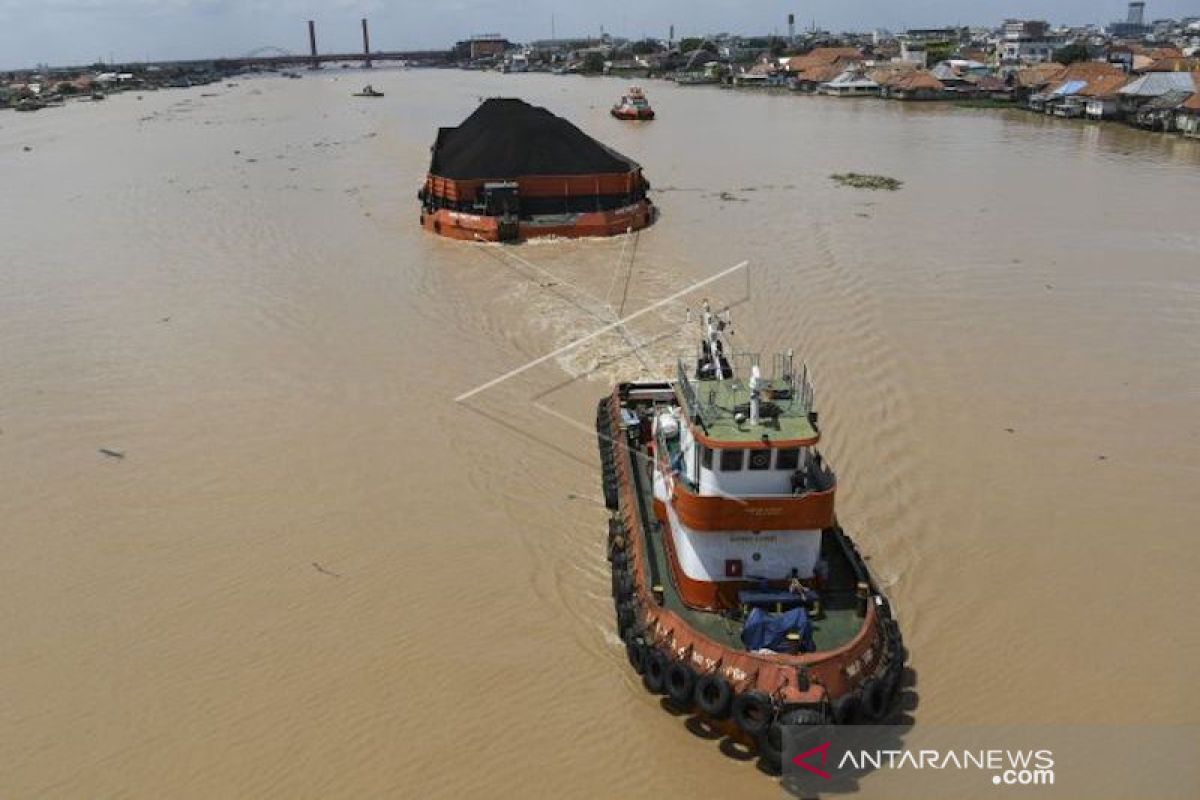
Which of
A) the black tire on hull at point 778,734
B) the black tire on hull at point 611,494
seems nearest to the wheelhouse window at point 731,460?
the black tire on hull at point 778,734

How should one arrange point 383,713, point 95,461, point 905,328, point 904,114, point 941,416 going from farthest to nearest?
point 904,114 < point 905,328 < point 941,416 < point 95,461 < point 383,713

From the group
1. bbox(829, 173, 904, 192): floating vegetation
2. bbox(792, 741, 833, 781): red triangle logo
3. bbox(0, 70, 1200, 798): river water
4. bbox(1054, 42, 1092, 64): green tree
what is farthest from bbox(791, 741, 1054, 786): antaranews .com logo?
bbox(1054, 42, 1092, 64): green tree

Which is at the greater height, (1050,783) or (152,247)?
(152,247)

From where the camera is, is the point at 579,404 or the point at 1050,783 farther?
the point at 579,404

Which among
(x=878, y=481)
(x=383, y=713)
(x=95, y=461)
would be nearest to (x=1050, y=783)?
(x=878, y=481)

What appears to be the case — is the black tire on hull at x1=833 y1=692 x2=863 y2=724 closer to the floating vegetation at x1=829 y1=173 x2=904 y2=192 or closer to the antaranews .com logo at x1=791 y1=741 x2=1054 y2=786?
the antaranews .com logo at x1=791 y1=741 x2=1054 y2=786

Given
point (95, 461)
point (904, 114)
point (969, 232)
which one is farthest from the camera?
point (904, 114)

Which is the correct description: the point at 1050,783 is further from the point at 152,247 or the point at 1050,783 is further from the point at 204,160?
the point at 204,160
